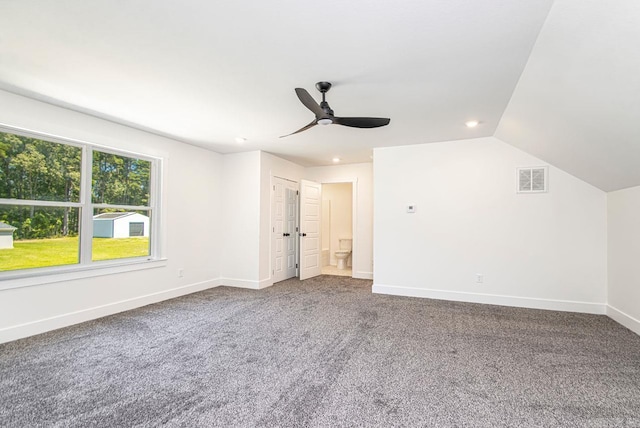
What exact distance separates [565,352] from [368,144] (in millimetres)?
3552

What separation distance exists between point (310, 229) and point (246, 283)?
1.74 m

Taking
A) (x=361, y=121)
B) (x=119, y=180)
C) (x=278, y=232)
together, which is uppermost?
(x=361, y=121)

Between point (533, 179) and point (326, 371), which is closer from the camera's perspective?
point (326, 371)

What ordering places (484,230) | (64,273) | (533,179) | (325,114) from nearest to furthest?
(325,114)
(64,273)
(533,179)
(484,230)

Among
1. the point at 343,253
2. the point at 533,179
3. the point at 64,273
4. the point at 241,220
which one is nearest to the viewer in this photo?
the point at 64,273

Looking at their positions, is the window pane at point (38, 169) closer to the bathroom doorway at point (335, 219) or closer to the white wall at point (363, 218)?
the white wall at point (363, 218)

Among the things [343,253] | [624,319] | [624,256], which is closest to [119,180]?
[343,253]

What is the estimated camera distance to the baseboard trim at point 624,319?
3279 millimetres

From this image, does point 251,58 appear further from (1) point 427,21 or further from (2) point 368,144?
(2) point 368,144

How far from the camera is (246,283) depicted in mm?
5410

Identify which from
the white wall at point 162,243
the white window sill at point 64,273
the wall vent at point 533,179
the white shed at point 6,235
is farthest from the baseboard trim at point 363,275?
the white shed at point 6,235

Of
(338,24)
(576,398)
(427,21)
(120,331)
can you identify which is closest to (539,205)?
(576,398)

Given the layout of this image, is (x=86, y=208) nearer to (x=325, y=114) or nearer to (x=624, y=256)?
(x=325, y=114)

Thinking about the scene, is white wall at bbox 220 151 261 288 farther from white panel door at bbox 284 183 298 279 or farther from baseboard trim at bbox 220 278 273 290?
white panel door at bbox 284 183 298 279
